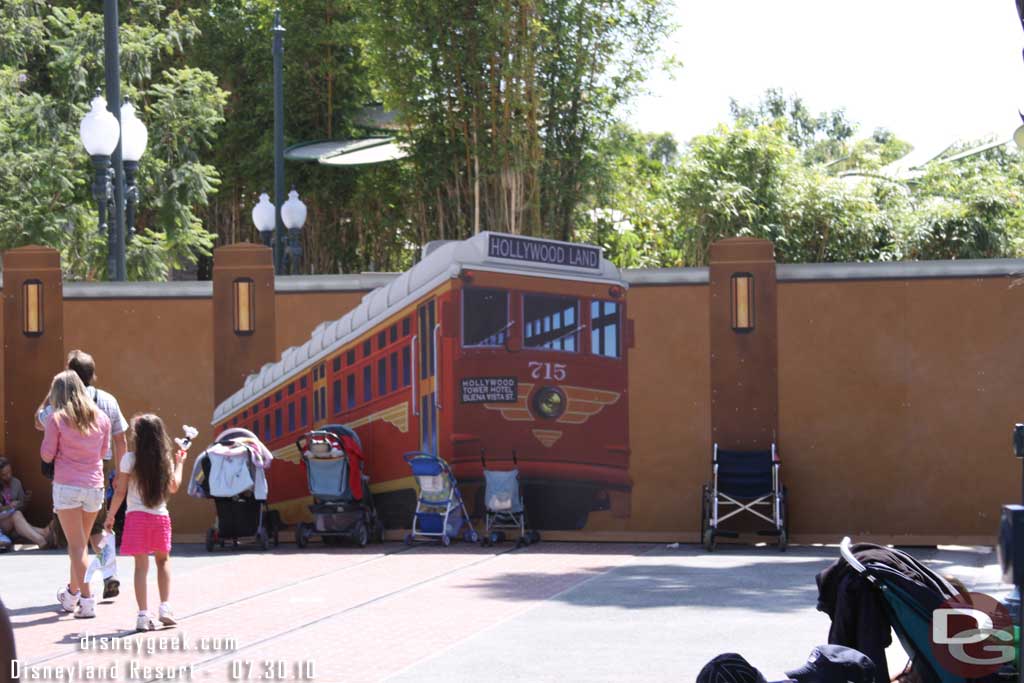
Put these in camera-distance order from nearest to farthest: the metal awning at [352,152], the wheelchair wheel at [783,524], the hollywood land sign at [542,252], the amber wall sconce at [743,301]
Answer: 1. the wheelchair wheel at [783,524]
2. the amber wall sconce at [743,301]
3. the hollywood land sign at [542,252]
4. the metal awning at [352,152]

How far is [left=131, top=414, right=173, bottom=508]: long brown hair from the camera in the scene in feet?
29.9

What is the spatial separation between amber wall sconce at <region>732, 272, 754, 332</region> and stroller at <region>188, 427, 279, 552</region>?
15.6ft

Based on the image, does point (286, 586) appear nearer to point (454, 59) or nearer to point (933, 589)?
point (933, 589)

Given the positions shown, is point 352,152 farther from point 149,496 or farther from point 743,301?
point 149,496

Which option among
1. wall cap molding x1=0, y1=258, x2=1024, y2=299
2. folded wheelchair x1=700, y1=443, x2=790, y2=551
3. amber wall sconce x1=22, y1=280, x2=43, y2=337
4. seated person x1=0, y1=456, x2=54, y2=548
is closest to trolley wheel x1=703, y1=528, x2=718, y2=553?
folded wheelchair x1=700, y1=443, x2=790, y2=551

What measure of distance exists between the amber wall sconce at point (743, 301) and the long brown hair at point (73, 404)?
6.71 metres

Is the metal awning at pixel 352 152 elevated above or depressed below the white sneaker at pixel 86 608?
above

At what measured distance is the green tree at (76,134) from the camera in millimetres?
24250

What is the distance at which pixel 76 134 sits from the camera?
26.1m

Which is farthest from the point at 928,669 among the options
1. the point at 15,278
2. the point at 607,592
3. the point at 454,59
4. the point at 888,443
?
the point at 454,59

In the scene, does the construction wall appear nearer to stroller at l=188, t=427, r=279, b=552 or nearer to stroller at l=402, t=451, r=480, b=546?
stroller at l=402, t=451, r=480, b=546

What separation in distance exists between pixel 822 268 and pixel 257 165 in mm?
20631

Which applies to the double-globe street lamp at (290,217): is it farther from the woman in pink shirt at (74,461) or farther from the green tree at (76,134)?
the woman in pink shirt at (74,461)

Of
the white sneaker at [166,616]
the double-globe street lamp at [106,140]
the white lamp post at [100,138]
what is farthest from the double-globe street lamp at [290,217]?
the white sneaker at [166,616]
